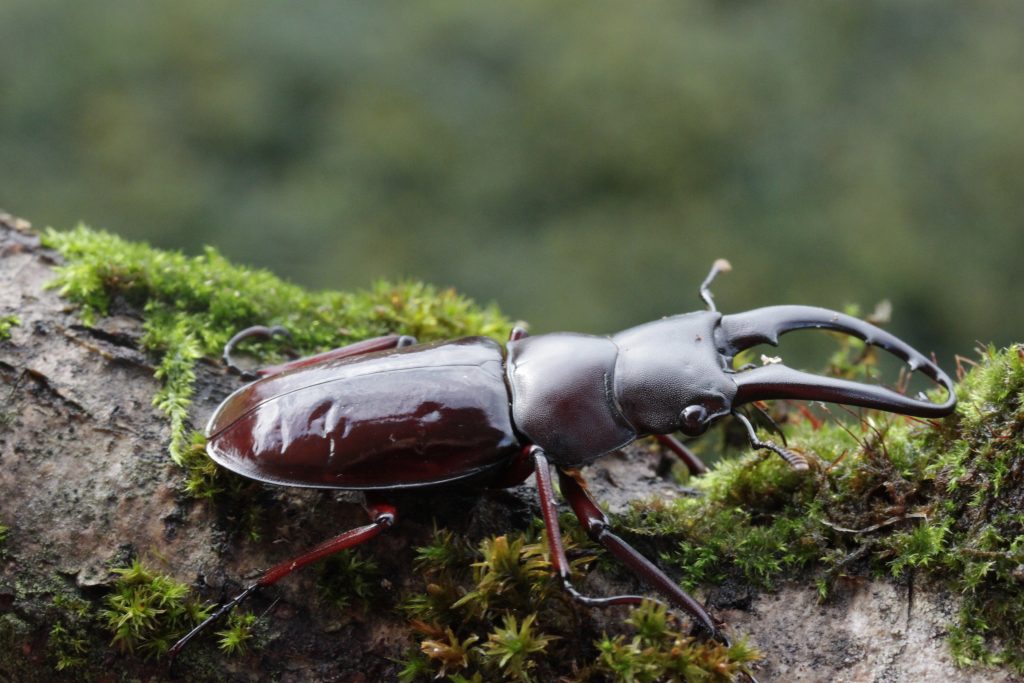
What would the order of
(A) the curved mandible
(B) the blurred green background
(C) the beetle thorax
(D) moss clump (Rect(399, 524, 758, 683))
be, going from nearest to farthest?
(D) moss clump (Rect(399, 524, 758, 683)), (A) the curved mandible, (C) the beetle thorax, (B) the blurred green background

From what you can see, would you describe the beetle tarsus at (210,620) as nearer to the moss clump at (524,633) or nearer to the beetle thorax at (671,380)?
the moss clump at (524,633)

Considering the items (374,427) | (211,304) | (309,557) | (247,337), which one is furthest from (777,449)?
(211,304)

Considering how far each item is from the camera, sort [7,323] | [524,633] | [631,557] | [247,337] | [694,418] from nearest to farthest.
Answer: [524,633]
[631,557]
[694,418]
[7,323]
[247,337]

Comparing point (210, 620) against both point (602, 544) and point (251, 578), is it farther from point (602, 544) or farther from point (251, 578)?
point (602, 544)

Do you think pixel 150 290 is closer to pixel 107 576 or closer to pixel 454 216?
pixel 107 576

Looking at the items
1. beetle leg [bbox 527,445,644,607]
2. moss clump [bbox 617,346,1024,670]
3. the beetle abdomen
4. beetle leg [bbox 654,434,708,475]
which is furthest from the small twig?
the beetle abdomen

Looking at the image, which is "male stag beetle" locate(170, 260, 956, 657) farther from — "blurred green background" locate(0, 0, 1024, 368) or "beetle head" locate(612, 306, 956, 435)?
"blurred green background" locate(0, 0, 1024, 368)
